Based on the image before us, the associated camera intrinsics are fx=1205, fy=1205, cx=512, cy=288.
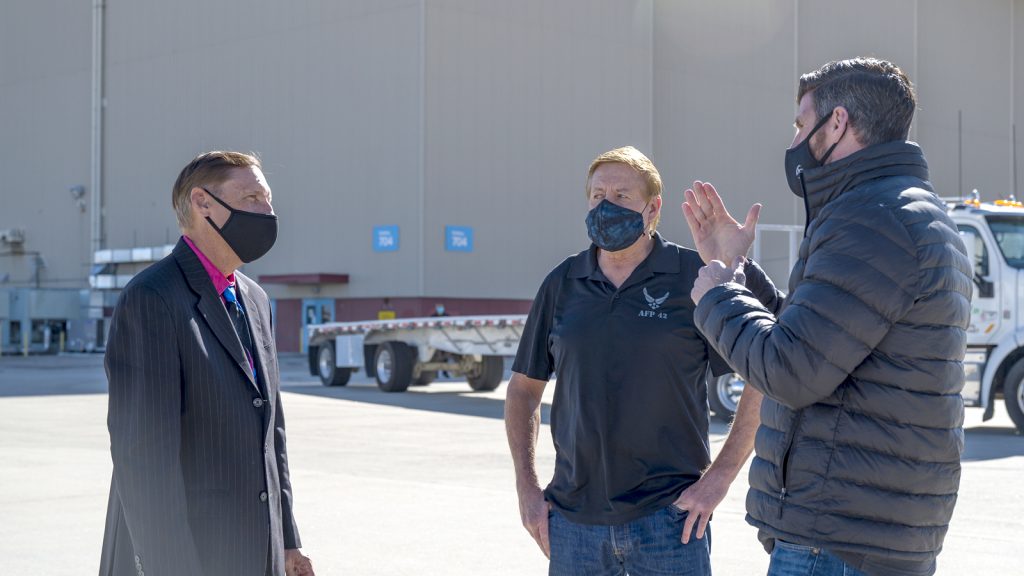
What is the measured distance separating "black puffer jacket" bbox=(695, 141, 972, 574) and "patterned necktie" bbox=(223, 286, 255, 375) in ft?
4.97

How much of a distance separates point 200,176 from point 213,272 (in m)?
0.32

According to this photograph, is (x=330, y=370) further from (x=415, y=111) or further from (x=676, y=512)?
(x=676, y=512)

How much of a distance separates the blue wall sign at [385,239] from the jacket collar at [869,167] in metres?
33.0

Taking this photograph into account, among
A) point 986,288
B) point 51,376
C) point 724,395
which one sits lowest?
point 51,376

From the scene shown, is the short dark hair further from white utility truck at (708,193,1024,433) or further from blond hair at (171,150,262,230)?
white utility truck at (708,193,1024,433)

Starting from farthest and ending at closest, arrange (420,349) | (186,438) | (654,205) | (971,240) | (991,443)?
(420,349)
(971,240)
(991,443)
(654,205)
(186,438)

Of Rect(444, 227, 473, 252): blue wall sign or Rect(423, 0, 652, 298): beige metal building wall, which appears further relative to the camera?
Rect(444, 227, 473, 252): blue wall sign

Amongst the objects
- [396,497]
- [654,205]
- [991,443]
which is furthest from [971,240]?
[654,205]

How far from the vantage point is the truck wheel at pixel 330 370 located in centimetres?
2442

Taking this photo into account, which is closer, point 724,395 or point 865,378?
point 865,378

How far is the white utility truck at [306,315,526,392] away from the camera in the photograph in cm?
2020

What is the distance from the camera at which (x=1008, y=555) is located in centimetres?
753

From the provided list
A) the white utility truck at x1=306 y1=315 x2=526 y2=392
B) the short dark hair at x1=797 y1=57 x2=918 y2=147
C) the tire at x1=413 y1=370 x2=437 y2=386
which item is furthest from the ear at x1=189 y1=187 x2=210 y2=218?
the tire at x1=413 y1=370 x2=437 y2=386

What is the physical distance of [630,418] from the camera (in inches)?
146
